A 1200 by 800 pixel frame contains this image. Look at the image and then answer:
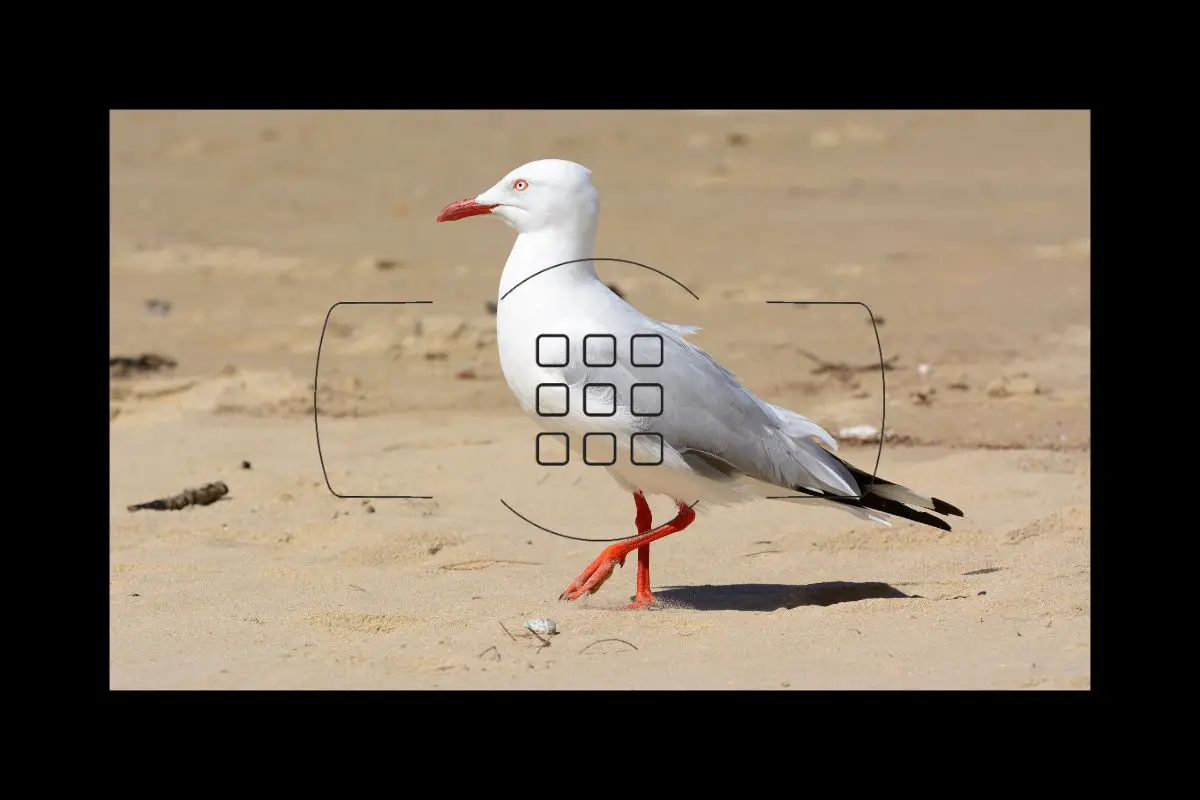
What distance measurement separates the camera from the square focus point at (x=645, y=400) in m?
5.41

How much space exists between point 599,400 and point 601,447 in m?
0.17

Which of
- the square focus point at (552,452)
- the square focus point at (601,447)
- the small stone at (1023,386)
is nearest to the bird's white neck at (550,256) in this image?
the square focus point at (601,447)

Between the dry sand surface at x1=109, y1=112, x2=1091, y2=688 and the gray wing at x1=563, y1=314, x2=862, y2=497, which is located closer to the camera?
the dry sand surface at x1=109, y1=112, x2=1091, y2=688

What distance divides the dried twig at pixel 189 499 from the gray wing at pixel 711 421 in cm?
263

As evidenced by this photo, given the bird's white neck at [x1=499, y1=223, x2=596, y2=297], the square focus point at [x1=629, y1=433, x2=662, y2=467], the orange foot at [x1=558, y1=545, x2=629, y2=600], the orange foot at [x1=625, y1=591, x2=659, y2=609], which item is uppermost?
the bird's white neck at [x1=499, y1=223, x2=596, y2=297]

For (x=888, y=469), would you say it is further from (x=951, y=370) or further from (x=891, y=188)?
(x=891, y=188)

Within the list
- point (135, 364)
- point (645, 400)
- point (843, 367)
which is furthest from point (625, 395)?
point (135, 364)

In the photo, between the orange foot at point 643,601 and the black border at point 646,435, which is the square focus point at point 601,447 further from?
the orange foot at point 643,601

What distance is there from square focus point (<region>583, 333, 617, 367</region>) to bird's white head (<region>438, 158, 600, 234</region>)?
45 cm

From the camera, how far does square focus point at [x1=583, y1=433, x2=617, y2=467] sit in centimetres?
541

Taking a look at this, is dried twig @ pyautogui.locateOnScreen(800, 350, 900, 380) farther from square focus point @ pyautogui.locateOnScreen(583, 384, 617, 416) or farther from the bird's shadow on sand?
square focus point @ pyautogui.locateOnScreen(583, 384, 617, 416)

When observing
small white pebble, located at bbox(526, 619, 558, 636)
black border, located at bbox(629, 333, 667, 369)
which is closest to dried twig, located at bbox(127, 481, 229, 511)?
small white pebble, located at bbox(526, 619, 558, 636)

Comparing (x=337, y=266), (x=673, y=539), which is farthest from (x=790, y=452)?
(x=337, y=266)

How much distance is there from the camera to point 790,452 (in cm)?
563
